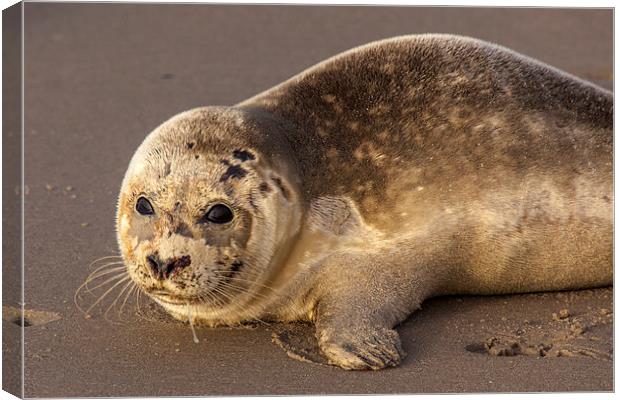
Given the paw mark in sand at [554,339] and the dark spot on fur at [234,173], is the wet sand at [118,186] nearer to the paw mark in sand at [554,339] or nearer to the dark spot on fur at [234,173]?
the paw mark in sand at [554,339]

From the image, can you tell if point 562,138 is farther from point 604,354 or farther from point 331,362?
point 331,362

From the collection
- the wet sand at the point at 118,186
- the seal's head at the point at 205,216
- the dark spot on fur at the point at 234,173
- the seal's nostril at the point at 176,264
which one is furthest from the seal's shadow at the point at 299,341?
the dark spot on fur at the point at 234,173

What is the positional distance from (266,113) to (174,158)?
0.55 metres

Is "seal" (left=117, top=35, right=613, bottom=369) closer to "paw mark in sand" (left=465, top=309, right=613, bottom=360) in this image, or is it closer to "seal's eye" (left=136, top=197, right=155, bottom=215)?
"seal's eye" (left=136, top=197, right=155, bottom=215)

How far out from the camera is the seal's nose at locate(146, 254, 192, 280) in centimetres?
480

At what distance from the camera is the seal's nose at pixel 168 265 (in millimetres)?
4801

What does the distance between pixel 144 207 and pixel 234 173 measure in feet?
1.21

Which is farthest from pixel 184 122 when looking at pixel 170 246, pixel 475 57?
pixel 475 57

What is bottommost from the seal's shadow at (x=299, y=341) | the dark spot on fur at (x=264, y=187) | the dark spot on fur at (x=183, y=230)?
the seal's shadow at (x=299, y=341)

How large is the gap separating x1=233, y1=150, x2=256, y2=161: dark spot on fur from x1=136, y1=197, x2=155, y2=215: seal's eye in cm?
38

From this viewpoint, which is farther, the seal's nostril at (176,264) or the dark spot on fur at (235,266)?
the dark spot on fur at (235,266)

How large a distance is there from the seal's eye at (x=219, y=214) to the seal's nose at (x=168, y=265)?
7.5 inches

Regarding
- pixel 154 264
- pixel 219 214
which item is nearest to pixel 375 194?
pixel 219 214

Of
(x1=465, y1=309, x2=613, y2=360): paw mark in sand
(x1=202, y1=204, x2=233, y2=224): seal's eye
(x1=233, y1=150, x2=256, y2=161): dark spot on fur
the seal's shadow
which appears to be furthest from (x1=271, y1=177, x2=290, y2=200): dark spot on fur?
(x1=465, y1=309, x2=613, y2=360): paw mark in sand
